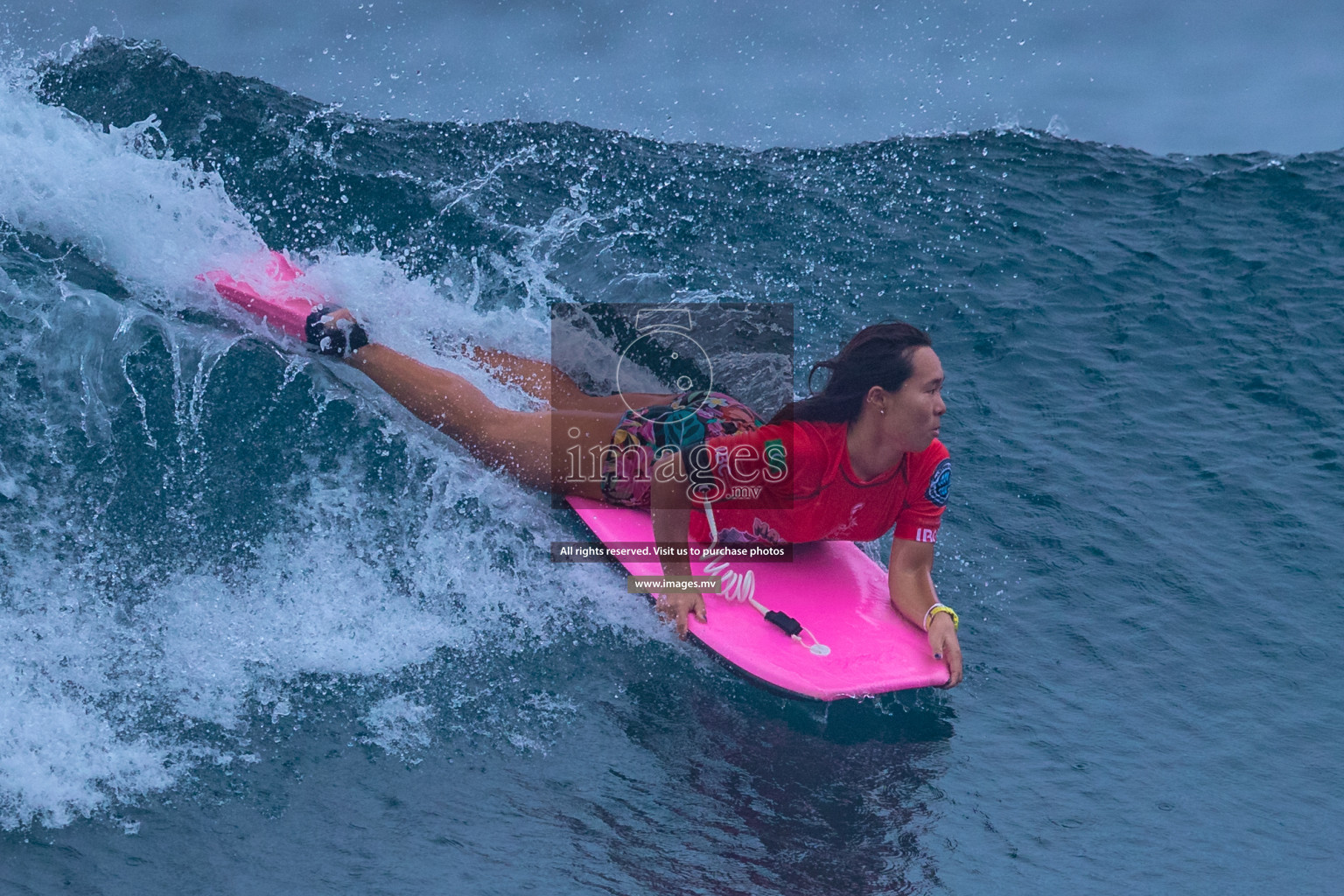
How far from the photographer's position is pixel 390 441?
16.4 feet

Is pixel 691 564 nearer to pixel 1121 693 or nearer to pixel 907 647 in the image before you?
pixel 907 647

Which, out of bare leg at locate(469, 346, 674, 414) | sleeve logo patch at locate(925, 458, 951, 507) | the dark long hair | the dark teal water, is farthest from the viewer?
bare leg at locate(469, 346, 674, 414)

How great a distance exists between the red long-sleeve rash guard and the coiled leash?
39 millimetres

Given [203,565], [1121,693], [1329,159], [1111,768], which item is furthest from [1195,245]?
[203,565]

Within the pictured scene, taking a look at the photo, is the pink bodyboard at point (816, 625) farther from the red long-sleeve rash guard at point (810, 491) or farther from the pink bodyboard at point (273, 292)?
the pink bodyboard at point (273, 292)

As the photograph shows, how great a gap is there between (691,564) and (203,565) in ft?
6.54

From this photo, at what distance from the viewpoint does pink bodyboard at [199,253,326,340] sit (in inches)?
200

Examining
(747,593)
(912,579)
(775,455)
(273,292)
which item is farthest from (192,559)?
(912,579)

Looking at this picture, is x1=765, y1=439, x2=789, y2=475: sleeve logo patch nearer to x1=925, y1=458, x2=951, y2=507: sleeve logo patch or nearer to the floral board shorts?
the floral board shorts

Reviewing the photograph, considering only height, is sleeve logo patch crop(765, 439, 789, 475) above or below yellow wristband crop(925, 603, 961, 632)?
above

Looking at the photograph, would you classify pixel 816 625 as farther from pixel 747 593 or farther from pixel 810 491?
pixel 810 491

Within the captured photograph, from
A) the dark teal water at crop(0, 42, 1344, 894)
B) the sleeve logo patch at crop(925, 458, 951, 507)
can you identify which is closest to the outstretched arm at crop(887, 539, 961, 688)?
the sleeve logo patch at crop(925, 458, 951, 507)

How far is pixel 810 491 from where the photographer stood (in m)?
4.05

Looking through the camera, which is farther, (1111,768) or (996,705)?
(996,705)
